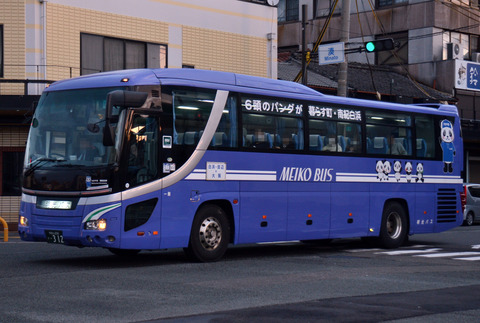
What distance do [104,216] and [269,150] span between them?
13.6 ft

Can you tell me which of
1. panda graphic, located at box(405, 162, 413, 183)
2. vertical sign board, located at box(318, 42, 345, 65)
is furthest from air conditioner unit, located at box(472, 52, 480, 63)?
panda graphic, located at box(405, 162, 413, 183)

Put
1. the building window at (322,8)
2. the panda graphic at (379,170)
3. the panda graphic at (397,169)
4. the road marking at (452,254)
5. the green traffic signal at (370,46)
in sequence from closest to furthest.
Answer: the road marking at (452,254) < the panda graphic at (379,170) < the panda graphic at (397,169) < the green traffic signal at (370,46) < the building window at (322,8)

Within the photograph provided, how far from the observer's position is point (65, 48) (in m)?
26.7

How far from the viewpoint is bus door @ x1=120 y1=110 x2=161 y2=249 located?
13500 millimetres

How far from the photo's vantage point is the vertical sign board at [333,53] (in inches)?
986

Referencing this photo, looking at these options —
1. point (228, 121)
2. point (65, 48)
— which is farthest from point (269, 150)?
point (65, 48)

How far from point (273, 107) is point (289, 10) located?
3647cm

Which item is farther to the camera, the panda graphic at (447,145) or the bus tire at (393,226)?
the panda graphic at (447,145)

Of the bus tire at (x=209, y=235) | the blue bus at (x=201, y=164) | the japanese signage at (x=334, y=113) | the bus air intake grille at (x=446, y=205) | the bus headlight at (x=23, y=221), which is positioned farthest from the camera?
the bus air intake grille at (x=446, y=205)

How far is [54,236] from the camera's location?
13.6 metres

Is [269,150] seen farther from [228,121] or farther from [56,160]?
[56,160]

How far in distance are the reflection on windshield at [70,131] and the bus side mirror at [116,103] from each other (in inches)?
15.3

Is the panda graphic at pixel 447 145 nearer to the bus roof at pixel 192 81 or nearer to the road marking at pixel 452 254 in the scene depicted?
the road marking at pixel 452 254

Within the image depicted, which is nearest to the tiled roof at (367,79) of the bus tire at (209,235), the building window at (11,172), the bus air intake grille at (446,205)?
the building window at (11,172)
